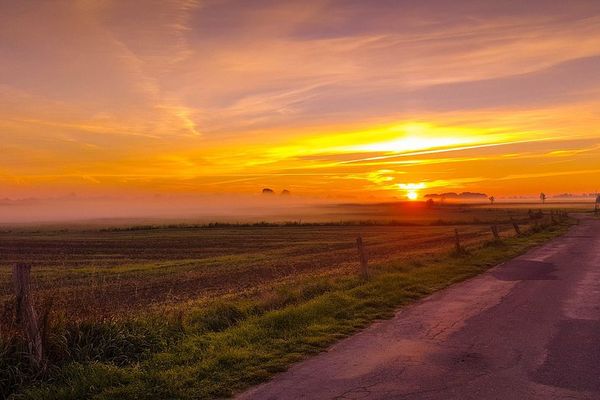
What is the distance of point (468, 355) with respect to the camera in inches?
333

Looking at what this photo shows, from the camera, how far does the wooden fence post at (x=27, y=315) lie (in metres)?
7.65

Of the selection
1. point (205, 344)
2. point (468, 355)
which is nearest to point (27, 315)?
point (205, 344)

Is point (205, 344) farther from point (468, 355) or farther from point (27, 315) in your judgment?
point (468, 355)

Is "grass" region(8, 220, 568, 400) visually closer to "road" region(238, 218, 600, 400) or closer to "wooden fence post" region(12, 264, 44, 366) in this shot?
"wooden fence post" region(12, 264, 44, 366)

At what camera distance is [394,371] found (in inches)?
305

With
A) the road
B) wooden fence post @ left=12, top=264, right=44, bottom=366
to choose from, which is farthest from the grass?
the road

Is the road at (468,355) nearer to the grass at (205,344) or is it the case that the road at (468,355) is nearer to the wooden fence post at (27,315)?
the grass at (205,344)

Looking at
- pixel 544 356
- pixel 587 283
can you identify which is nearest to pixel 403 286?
pixel 587 283

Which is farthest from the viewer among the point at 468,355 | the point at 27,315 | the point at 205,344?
the point at 205,344

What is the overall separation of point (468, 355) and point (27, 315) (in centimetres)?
724

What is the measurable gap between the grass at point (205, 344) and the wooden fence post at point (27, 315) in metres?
0.44

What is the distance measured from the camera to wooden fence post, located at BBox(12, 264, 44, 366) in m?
7.65

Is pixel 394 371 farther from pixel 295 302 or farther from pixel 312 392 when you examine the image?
pixel 295 302

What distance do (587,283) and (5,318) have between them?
1661 cm
